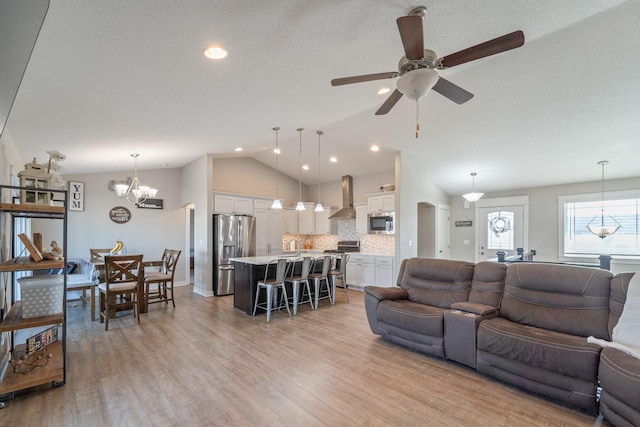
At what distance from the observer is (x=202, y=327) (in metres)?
4.23

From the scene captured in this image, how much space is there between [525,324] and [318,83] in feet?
10.6

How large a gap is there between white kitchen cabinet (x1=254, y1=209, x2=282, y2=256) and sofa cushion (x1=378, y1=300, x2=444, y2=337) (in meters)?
4.29

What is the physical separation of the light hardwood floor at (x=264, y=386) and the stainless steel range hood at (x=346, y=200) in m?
3.85

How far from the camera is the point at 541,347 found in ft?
8.03

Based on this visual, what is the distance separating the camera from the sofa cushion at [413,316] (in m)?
A: 3.16

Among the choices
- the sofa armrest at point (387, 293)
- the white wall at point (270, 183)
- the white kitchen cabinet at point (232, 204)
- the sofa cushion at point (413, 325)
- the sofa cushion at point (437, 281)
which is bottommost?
the sofa cushion at point (413, 325)

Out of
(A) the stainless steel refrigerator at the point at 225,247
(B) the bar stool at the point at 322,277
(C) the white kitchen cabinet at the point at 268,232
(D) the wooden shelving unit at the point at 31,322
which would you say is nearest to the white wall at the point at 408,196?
(B) the bar stool at the point at 322,277

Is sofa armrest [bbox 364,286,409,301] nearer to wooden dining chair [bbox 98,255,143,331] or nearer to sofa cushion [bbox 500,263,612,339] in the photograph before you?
sofa cushion [bbox 500,263,612,339]

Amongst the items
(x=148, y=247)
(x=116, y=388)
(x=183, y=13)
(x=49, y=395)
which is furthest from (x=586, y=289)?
(x=148, y=247)

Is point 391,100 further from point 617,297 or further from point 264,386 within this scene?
point 264,386

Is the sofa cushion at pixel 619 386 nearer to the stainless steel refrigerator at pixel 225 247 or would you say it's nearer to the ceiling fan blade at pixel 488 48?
the ceiling fan blade at pixel 488 48

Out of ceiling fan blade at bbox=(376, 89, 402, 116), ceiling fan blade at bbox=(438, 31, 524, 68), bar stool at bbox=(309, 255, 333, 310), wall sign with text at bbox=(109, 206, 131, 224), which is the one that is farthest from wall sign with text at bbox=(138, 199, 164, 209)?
ceiling fan blade at bbox=(438, 31, 524, 68)

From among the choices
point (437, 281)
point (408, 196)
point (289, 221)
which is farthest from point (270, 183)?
point (437, 281)

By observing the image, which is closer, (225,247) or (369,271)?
(225,247)
